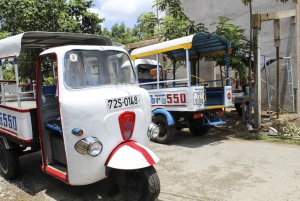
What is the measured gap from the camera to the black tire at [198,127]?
7.22 meters

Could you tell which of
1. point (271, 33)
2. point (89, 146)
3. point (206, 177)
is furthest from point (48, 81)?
point (271, 33)

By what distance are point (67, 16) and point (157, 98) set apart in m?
7.58

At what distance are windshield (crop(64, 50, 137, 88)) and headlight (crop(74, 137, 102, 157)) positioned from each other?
2.52 feet

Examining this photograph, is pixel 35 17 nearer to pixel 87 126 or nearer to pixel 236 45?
pixel 236 45

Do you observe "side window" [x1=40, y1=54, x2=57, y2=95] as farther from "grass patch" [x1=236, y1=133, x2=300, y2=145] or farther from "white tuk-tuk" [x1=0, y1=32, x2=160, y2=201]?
"grass patch" [x1=236, y1=133, x2=300, y2=145]

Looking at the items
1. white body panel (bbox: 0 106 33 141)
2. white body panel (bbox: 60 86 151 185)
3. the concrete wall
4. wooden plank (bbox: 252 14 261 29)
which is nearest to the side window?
white body panel (bbox: 0 106 33 141)

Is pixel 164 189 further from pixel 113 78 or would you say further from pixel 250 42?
pixel 250 42

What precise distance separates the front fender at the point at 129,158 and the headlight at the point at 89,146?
222mm

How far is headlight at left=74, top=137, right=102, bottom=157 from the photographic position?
3105 mm

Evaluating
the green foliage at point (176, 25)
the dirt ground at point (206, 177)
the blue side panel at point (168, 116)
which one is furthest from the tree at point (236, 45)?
the blue side panel at point (168, 116)

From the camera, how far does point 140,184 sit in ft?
11.0

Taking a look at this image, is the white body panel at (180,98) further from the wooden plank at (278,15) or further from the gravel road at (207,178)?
the wooden plank at (278,15)

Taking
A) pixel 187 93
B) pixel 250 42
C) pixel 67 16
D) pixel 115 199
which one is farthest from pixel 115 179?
pixel 67 16

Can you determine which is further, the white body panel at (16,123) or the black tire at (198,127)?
the black tire at (198,127)
